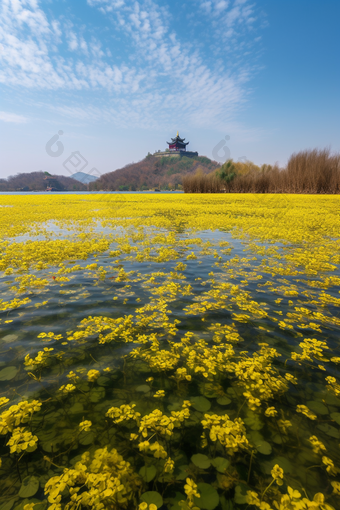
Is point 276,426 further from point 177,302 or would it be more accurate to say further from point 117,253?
point 117,253

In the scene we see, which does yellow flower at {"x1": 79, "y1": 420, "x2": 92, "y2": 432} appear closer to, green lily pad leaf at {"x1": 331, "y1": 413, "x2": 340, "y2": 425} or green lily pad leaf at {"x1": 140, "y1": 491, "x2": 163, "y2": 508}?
green lily pad leaf at {"x1": 140, "y1": 491, "x2": 163, "y2": 508}

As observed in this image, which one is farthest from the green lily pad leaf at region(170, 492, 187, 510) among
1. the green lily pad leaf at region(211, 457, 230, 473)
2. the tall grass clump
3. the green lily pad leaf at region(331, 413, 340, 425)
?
the tall grass clump

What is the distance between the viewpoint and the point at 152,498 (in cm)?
183

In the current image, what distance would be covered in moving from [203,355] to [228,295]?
2.16m

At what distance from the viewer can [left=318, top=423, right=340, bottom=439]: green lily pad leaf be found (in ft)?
7.63

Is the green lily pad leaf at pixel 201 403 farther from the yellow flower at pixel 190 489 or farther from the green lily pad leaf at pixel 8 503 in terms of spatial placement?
the green lily pad leaf at pixel 8 503

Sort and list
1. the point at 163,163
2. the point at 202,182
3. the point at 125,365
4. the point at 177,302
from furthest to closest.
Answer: the point at 163,163, the point at 202,182, the point at 177,302, the point at 125,365

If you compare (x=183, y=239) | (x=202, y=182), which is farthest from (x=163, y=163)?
(x=183, y=239)

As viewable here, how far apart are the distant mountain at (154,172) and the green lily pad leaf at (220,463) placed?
156 meters

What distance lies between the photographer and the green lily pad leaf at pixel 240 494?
183cm

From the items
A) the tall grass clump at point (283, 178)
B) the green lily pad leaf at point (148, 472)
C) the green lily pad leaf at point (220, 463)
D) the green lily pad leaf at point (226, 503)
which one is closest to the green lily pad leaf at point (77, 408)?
the green lily pad leaf at point (148, 472)

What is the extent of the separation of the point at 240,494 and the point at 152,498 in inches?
28.4

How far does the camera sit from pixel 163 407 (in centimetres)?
263

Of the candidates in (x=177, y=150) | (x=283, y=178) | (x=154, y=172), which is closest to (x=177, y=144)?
(x=177, y=150)
